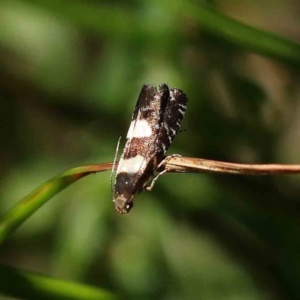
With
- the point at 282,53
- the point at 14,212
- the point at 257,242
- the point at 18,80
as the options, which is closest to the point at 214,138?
the point at 257,242

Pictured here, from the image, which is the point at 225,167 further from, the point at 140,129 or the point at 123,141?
the point at 123,141

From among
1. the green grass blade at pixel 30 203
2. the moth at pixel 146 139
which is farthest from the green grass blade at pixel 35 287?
the moth at pixel 146 139

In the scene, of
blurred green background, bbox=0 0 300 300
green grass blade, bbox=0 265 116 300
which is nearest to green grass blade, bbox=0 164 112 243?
green grass blade, bbox=0 265 116 300

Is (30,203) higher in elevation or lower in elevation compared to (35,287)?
higher

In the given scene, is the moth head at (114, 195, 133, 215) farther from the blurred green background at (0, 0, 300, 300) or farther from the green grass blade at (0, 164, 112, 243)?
the blurred green background at (0, 0, 300, 300)

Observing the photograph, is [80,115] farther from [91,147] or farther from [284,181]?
[284,181]

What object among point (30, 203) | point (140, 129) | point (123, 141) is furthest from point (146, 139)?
point (123, 141)

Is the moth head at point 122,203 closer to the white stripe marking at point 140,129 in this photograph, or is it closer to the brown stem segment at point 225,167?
the white stripe marking at point 140,129
